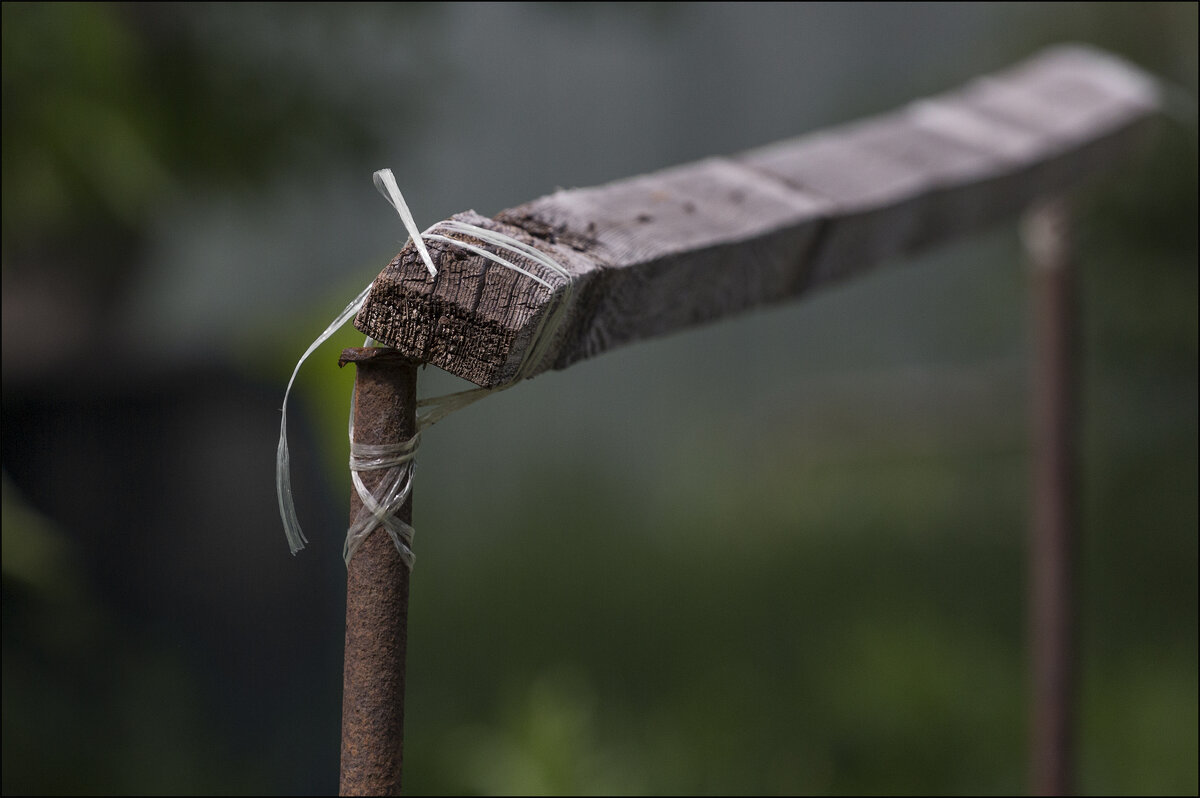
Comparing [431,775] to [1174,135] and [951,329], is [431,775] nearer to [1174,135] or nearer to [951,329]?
[1174,135]

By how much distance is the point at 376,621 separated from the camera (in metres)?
0.46

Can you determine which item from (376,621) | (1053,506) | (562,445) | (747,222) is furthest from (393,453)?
(562,445)

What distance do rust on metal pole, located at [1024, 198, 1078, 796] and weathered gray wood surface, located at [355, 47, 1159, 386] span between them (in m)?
0.16

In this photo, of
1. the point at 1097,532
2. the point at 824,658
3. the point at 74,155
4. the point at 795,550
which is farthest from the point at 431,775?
the point at 1097,532

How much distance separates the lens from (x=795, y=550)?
312 centimetres

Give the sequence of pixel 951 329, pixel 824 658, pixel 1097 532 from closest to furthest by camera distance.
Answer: pixel 824 658 → pixel 1097 532 → pixel 951 329

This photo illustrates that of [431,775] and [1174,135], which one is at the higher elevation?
[1174,135]

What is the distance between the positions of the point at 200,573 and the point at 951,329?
109 inches

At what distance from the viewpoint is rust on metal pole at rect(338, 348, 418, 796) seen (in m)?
0.45

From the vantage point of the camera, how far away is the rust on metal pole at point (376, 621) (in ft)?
1.47

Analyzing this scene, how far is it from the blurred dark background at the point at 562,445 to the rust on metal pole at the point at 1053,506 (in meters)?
0.12

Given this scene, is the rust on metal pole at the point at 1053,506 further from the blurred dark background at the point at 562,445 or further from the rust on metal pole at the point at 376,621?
the rust on metal pole at the point at 376,621

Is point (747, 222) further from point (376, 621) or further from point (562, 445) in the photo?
point (562, 445)

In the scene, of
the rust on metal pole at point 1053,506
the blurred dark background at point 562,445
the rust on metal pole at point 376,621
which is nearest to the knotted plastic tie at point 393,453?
the rust on metal pole at point 376,621
